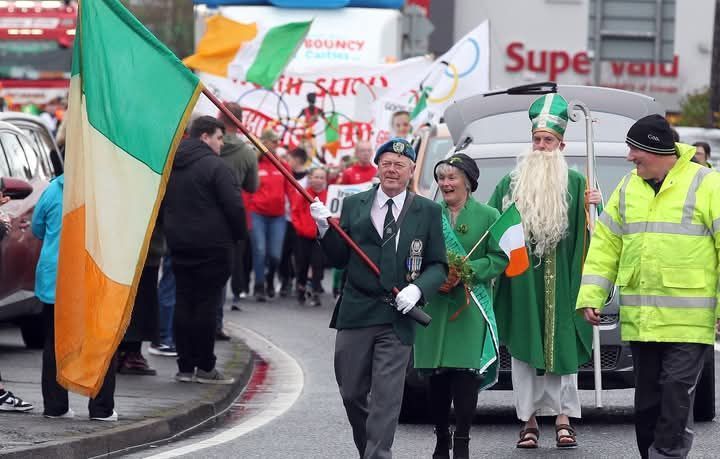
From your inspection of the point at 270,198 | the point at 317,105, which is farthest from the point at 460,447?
the point at 317,105

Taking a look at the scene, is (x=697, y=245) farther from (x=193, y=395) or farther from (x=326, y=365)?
(x=326, y=365)

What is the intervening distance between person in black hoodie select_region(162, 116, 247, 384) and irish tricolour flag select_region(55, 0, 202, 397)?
3.27 metres

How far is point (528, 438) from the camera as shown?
10.1 m

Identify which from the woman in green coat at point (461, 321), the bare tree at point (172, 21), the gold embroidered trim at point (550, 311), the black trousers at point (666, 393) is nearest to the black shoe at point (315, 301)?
the gold embroidered trim at point (550, 311)

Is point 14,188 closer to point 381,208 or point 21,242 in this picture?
point 21,242

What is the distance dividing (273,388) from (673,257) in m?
5.38

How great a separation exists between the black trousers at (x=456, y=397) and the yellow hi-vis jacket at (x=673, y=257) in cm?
125

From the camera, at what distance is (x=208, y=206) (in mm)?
12391

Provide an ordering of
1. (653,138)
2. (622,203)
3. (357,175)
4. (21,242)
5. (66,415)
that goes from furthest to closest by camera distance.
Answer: (357,175) < (21,242) < (66,415) < (622,203) < (653,138)

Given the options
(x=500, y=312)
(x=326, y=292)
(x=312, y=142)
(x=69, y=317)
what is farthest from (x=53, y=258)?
(x=312, y=142)

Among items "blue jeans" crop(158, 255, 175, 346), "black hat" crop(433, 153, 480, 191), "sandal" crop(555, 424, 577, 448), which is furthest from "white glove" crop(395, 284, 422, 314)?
"blue jeans" crop(158, 255, 175, 346)

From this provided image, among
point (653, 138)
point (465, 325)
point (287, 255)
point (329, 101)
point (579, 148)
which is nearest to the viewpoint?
point (653, 138)

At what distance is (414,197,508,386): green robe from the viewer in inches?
366

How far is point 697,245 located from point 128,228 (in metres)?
2.80
